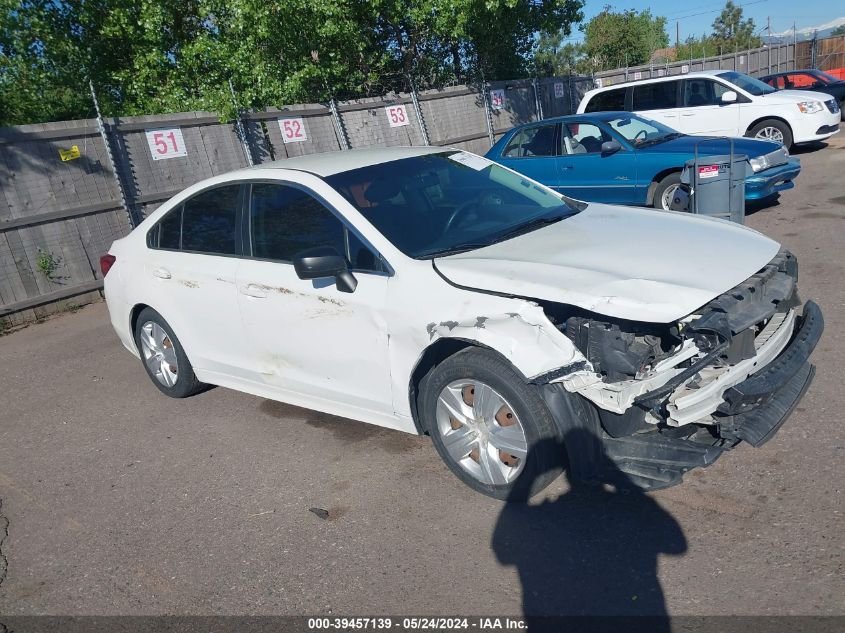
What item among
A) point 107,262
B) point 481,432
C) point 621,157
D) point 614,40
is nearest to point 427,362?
point 481,432

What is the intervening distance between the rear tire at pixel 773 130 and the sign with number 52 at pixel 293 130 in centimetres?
826

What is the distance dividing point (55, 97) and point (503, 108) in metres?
10.7

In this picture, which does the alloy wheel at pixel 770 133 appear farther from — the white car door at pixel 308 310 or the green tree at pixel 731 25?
the green tree at pixel 731 25

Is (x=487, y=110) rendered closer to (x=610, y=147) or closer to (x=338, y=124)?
(x=338, y=124)

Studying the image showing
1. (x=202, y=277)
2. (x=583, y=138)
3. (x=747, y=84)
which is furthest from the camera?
(x=747, y=84)

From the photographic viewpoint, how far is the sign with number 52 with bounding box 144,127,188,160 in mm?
10680

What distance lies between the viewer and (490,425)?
3.69 metres

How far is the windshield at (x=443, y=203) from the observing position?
4258mm

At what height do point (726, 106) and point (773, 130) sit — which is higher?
Answer: point (726, 106)

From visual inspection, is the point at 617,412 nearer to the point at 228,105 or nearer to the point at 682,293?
the point at 682,293

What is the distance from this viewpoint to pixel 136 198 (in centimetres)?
1042

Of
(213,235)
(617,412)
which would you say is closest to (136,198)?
(213,235)

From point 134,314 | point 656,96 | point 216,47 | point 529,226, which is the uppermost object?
point 216,47

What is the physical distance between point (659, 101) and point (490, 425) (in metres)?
12.3
